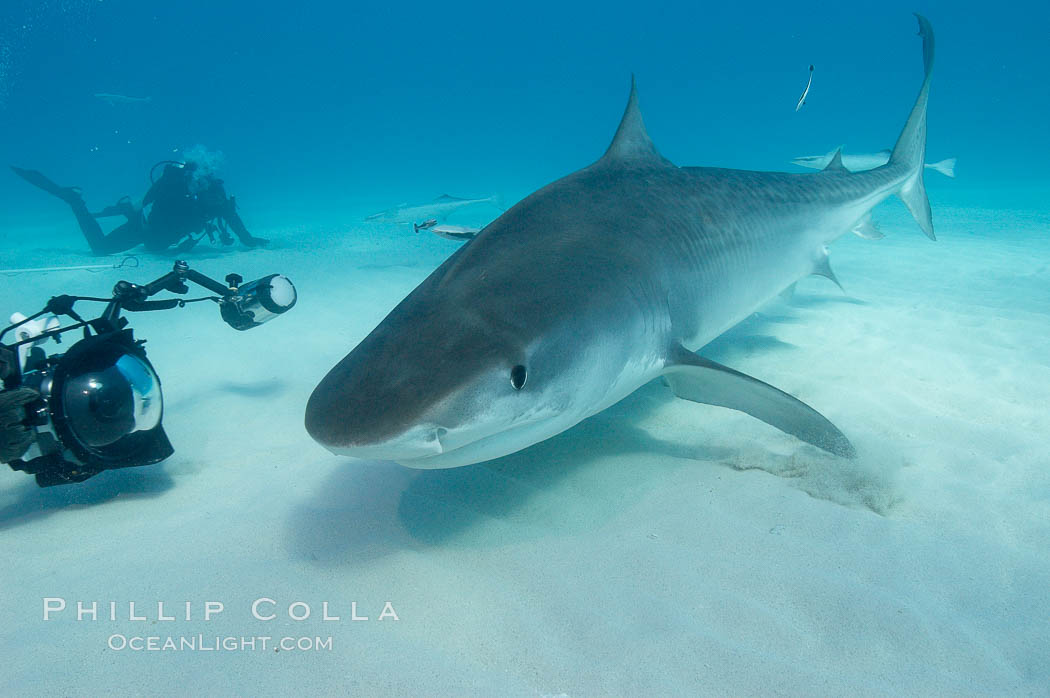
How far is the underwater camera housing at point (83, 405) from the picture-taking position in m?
2.40

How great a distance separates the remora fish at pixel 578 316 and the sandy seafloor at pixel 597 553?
531 mm

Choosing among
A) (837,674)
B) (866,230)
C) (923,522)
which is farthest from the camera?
(866,230)

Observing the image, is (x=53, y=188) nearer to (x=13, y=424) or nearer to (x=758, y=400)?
(x=13, y=424)

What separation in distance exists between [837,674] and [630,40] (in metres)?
124

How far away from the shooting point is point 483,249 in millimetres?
2699

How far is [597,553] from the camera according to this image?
229cm

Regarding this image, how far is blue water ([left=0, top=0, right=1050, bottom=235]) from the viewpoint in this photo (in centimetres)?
5116

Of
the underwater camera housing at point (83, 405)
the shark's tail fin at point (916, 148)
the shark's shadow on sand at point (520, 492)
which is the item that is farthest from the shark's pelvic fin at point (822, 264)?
the underwater camera housing at point (83, 405)

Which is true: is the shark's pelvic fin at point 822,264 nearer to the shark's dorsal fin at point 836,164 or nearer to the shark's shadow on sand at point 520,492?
the shark's dorsal fin at point 836,164

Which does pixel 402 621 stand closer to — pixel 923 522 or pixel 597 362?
pixel 597 362

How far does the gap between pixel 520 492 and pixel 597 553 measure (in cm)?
62

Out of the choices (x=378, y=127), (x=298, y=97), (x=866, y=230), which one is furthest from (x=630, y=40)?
(x=866, y=230)

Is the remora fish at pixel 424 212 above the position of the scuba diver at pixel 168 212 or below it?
above

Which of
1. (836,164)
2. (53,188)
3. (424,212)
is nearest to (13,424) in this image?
(836,164)
